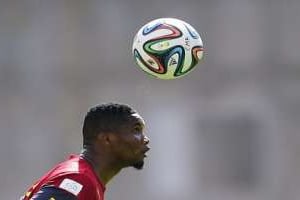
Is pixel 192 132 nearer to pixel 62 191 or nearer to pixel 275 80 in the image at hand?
pixel 275 80

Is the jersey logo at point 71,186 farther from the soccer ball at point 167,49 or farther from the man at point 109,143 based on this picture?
the soccer ball at point 167,49

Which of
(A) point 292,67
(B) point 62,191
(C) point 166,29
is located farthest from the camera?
(A) point 292,67

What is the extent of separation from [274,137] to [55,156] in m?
3.13

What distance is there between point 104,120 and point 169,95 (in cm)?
1184

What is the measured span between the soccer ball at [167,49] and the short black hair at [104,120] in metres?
1.16

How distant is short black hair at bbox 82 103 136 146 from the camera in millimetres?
7539

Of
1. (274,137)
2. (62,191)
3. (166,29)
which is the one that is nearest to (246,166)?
(274,137)

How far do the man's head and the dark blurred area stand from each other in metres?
11.3

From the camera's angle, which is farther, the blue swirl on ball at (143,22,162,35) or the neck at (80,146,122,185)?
the blue swirl on ball at (143,22,162,35)

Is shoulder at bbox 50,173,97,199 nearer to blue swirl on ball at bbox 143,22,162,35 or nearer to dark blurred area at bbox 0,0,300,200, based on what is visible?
blue swirl on ball at bbox 143,22,162,35

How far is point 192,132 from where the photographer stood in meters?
19.2

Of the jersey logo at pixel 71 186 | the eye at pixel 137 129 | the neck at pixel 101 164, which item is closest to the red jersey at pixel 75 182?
the jersey logo at pixel 71 186

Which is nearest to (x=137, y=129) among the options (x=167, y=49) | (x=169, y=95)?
(x=167, y=49)

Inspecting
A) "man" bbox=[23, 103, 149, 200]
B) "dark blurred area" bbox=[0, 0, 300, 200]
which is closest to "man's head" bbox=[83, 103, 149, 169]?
"man" bbox=[23, 103, 149, 200]
